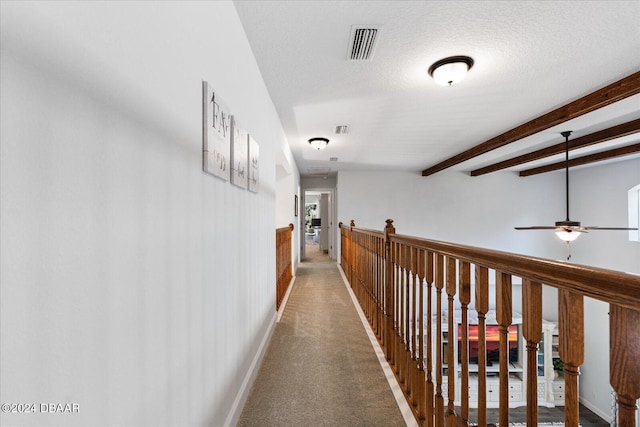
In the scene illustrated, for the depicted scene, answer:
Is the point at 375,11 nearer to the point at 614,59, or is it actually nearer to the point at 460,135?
the point at 614,59

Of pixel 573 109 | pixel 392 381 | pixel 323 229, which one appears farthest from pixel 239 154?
pixel 323 229

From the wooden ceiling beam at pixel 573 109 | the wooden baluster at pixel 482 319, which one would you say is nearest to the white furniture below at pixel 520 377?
the wooden ceiling beam at pixel 573 109

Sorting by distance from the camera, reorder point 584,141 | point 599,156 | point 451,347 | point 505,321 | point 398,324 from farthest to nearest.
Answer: point 599,156 < point 584,141 < point 398,324 < point 451,347 < point 505,321

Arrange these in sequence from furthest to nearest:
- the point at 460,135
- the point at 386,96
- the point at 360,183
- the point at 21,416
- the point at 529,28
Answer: the point at 360,183
the point at 460,135
the point at 386,96
the point at 529,28
the point at 21,416

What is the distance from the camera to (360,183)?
8.08m

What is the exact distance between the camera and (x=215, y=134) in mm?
1426

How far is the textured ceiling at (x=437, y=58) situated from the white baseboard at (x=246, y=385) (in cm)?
219

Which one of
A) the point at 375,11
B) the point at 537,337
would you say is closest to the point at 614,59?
the point at 375,11

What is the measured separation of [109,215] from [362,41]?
200 cm

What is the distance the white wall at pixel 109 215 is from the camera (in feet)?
1.70

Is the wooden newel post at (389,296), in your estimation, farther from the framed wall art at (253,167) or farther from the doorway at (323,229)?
the doorway at (323,229)

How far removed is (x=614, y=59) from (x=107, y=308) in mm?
3542

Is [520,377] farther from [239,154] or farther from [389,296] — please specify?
[239,154]

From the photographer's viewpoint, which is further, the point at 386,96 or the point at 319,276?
the point at 319,276
